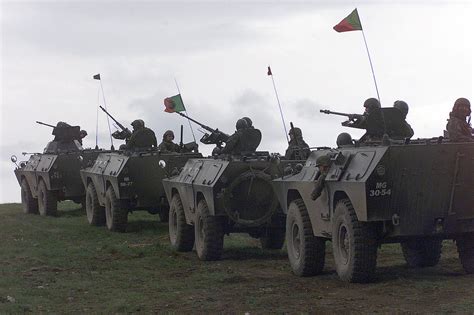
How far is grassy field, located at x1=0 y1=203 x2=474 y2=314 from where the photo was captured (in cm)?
1007

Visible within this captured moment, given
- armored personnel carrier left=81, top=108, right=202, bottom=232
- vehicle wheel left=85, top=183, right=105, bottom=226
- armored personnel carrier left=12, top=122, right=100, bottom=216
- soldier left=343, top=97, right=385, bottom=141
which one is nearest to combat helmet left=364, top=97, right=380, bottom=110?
soldier left=343, top=97, right=385, bottom=141

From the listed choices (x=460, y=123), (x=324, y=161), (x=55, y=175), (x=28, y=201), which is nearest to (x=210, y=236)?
(x=324, y=161)

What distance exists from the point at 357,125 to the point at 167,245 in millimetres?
5933

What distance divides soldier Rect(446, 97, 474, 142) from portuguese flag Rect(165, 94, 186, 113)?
10.6m

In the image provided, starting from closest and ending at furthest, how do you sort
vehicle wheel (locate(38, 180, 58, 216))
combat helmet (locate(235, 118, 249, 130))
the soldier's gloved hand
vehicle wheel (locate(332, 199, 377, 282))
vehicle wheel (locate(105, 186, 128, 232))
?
1. vehicle wheel (locate(332, 199, 377, 282))
2. the soldier's gloved hand
3. combat helmet (locate(235, 118, 249, 130))
4. vehicle wheel (locate(105, 186, 128, 232))
5. vehicle wheel (locate(38, 180, 58, 216))

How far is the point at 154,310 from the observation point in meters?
10.1

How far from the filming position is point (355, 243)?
11.0m

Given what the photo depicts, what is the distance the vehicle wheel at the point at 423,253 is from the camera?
13155 millimetres

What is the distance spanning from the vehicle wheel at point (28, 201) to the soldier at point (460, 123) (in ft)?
56.6

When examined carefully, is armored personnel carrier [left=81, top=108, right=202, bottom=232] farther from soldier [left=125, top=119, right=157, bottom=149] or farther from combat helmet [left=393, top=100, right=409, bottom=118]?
combat helmet [left=393, top=100, right=409, bottom=118]

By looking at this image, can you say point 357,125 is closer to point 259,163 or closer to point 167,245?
point 259,163

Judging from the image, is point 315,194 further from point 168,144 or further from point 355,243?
point 168,144

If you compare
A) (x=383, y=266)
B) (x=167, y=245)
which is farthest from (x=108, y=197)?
(x=383, y=266)

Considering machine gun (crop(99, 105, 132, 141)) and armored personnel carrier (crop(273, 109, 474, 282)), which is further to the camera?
machine gun (crop(99, 105, 132, 141))
